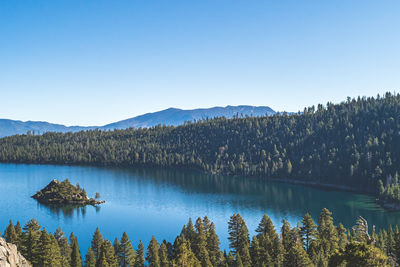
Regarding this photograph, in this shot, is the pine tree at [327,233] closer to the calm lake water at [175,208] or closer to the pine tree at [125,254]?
the calm lake water at [175,208]

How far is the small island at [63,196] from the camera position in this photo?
5947 inches

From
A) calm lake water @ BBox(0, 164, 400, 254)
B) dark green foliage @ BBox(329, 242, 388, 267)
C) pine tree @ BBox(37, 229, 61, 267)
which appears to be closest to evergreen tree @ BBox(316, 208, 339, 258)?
calm lake water @ BBox(0, 164, 400, 254)

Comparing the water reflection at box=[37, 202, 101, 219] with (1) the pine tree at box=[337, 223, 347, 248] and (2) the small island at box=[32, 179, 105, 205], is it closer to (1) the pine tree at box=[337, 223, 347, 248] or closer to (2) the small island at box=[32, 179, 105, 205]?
(2) the small island at box=[32, 179, 105, 205]

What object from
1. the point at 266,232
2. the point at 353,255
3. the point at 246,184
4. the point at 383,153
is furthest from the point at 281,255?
the point at 383,153

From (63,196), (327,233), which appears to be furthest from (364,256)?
(63,196)

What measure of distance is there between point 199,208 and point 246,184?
216ft

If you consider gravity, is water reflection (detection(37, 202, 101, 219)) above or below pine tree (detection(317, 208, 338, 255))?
below

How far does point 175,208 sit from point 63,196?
49744mm

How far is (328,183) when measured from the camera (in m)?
194

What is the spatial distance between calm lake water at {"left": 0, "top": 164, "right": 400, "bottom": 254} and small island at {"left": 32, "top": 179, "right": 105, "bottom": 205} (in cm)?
475

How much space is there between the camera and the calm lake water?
110625 millimetres

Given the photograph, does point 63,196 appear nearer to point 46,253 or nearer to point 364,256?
point 46,253

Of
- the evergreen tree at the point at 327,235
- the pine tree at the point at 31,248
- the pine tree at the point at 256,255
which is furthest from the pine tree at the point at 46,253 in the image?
the evergreen tree at the point at 327,235

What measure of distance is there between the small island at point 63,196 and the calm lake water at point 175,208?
4.75 meters
